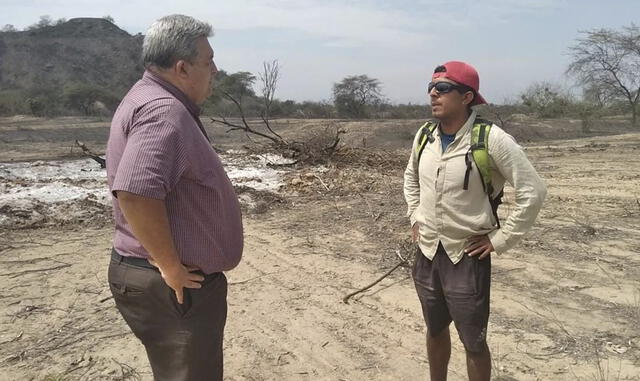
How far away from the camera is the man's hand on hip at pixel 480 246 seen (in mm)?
2451

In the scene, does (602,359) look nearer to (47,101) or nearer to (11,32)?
(47,101)

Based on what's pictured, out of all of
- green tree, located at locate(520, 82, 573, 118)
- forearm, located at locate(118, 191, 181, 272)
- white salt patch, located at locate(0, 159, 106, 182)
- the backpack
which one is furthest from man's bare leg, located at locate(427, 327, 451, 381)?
green tree, located at locate(520, 82, 573, 118)

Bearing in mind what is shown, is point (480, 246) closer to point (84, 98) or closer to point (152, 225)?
point (152, 225)

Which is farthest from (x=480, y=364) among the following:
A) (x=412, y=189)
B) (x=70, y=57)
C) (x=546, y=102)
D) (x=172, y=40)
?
(x=70, y=57)

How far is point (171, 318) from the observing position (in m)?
1.88

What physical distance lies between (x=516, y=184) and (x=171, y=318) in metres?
1.56

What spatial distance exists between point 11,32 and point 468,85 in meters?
79.2

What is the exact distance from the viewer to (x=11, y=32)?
67688 mm

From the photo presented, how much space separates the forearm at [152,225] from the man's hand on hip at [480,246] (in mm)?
1392

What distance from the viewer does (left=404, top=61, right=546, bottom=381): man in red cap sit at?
238 centimetres

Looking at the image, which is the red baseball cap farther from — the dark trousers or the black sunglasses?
the dark trousers

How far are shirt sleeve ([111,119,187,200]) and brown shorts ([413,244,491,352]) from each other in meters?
1.44

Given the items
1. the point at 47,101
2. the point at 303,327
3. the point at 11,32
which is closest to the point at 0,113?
the point at 47,101

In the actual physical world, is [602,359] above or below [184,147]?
below
